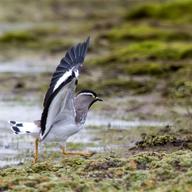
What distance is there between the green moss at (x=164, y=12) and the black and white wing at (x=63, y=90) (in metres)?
22.9

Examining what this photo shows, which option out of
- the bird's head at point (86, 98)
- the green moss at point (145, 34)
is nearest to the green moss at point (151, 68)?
the green moss at point (145, 34)

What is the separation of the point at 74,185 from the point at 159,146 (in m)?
3.48

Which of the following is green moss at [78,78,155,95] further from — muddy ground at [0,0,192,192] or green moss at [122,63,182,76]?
green moss at [122,63,182,76]

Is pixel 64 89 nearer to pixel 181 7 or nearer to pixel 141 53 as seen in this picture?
pixel 141 53

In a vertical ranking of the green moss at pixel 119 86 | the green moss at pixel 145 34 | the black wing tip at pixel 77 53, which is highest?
the green moss at pixel 145 34

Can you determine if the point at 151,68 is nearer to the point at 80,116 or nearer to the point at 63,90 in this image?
the point at 80,116

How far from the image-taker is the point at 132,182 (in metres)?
8.71

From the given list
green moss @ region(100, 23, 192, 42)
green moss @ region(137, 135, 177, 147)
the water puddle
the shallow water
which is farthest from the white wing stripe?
green moss @ region(100, 23, 192, 42)

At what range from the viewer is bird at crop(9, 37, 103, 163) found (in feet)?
34.2

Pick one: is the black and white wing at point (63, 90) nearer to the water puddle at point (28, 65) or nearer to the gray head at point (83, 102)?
the gray head at point (83, 102)

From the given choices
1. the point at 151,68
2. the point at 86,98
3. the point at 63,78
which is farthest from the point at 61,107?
the point at 151,68

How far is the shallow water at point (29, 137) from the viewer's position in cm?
1272

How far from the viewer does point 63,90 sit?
10.4 m

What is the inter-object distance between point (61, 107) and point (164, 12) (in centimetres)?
2431
